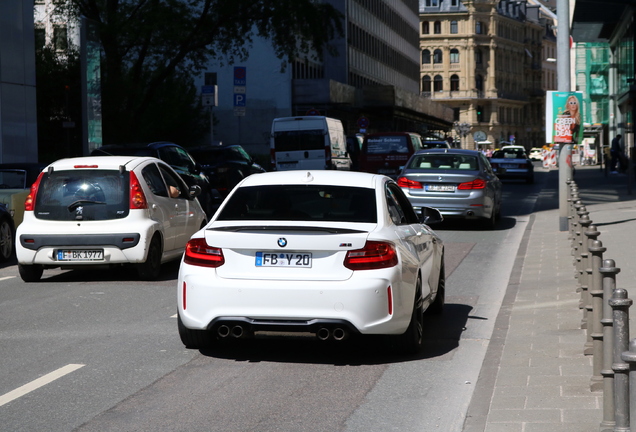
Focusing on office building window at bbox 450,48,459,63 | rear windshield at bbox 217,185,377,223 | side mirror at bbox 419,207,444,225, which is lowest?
side mirror at bbox 419,207,444,225

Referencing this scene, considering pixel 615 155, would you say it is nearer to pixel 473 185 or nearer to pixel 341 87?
pixel 341 87

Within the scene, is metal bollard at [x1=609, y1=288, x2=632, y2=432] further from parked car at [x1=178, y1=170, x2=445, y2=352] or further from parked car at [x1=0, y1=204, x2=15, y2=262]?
parked car at [x1=0, y1=204, x2=15, y2=262]

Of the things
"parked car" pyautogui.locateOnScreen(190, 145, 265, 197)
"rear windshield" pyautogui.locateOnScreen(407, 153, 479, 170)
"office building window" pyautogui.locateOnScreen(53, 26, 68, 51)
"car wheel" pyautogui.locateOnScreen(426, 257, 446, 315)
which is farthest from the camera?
"office building window" pyautogui.locateOnScreen(53, 26, 68, 51)

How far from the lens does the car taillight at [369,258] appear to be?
759 cm

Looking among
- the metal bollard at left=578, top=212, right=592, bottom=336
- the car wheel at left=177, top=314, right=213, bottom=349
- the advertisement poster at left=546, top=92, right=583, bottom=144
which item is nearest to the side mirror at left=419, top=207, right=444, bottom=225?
the metal bollard at left=578, top=212, right=592, bottom=336

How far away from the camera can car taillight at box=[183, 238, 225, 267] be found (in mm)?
7766

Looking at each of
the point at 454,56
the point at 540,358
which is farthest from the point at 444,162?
the point at 454,56

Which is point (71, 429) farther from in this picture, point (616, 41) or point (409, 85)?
point (409, 85)

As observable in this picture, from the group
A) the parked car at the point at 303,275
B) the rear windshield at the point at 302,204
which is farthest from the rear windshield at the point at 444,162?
the parked car at the point at 303,275

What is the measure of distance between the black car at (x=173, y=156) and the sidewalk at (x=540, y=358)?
7.95m

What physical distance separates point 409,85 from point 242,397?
105 metres

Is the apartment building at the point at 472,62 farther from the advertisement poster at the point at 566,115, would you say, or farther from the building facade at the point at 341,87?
the advertisement poster at the point at 566,115

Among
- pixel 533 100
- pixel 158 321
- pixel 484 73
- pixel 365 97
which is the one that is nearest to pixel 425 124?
pixel 365 97

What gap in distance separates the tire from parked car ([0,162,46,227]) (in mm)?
462
